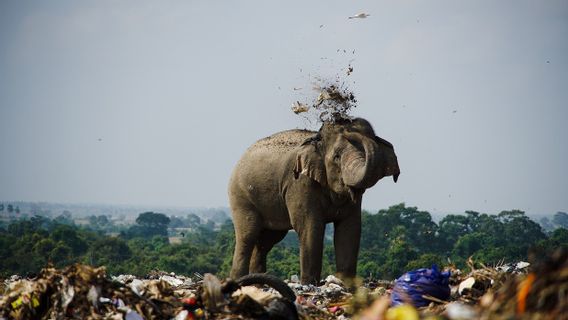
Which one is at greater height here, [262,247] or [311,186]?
[311,186]

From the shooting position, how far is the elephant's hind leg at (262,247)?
49.6 feet

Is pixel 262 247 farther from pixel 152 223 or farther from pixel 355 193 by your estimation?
pixel 152 223

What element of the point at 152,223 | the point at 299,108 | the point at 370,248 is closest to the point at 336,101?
the point at 299,108

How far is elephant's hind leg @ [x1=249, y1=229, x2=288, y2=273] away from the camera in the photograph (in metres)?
15.1

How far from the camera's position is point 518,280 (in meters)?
5.04

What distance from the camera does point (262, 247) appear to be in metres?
15.2

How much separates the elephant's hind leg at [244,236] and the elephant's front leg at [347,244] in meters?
1.74

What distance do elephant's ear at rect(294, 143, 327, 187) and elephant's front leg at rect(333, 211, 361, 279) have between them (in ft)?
2.10

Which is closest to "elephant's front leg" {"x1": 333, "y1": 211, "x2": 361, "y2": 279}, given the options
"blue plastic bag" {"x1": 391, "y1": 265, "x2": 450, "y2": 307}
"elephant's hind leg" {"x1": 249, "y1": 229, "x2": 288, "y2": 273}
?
"elephant's hind leg" {"x1": 249, "y1": 229, "x2": 288, "y2": 273}

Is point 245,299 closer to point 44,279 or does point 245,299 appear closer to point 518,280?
point 44,279

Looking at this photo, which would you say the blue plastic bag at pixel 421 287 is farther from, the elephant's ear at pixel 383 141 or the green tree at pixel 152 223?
the green tree at pixel 152 223

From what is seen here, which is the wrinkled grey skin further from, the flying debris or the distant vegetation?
the distant vegetation

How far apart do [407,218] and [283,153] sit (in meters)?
52.3

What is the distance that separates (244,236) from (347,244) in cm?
218
